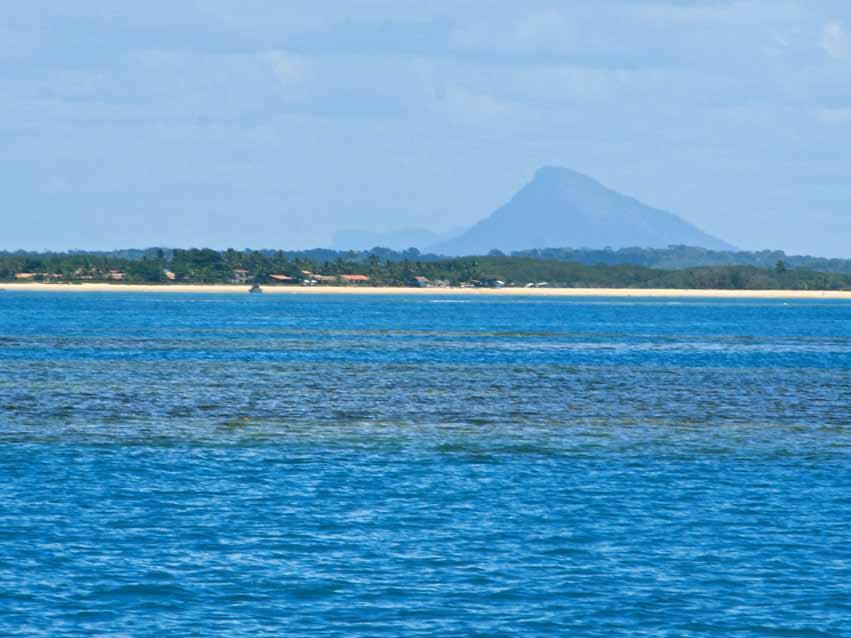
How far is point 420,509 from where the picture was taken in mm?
33000

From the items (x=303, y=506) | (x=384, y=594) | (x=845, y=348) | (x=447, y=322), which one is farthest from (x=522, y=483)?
(x=447, y=322)

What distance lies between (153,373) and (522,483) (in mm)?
49105

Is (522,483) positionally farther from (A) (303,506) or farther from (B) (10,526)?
(B) (10,526)

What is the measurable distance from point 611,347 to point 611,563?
325 ft

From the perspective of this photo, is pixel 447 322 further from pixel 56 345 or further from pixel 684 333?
pixel 56 345

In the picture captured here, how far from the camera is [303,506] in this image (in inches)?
1313

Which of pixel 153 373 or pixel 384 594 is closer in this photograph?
pixel 384 594

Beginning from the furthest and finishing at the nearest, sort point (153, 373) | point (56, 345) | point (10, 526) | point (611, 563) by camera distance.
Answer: point (56, 345), point (153, 373), point (10, 526), point (611, 563)

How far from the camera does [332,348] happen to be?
11838cm

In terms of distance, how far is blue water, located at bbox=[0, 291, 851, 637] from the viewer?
2386cm

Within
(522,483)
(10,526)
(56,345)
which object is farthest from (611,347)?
(10,526)

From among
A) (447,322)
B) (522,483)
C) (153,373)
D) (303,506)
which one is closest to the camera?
(303,506)

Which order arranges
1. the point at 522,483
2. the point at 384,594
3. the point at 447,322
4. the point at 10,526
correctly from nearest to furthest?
1. the point at 384,594
2. the point at 10,526
3. the point at 522,483
4. the point at 447,322

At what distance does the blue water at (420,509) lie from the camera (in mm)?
23859
